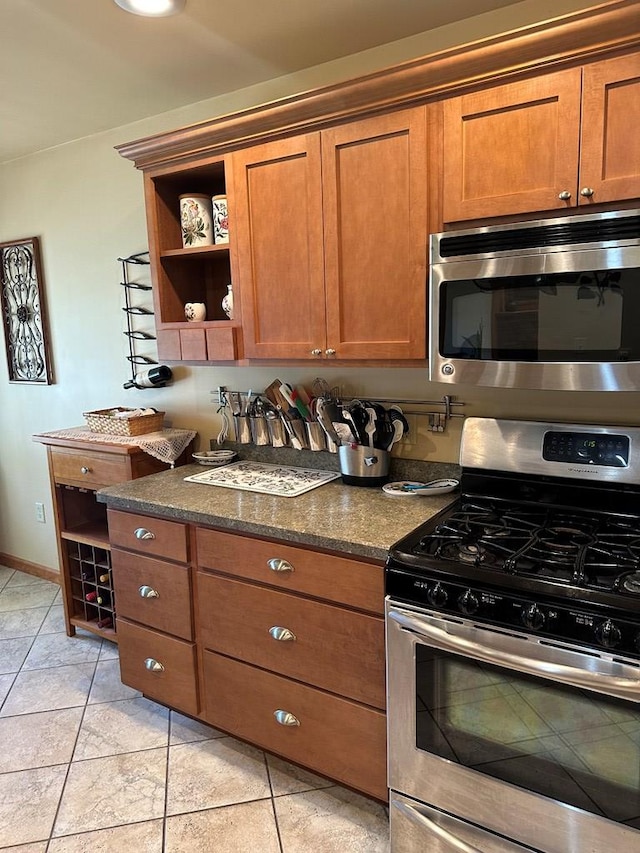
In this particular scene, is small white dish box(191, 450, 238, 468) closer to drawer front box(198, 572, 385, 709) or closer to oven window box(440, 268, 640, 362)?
drawer front box(198, 572, 385, 709)

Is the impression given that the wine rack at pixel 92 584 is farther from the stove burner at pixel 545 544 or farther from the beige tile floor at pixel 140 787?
the stove burner at pixel 545 544

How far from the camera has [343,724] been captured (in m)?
1.75

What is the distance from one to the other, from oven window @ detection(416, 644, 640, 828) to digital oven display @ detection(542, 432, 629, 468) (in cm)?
69

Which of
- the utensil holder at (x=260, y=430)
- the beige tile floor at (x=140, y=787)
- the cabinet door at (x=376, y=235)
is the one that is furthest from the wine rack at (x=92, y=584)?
the cabinet door at (x=376, y=235)

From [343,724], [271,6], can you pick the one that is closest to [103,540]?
[343,724]

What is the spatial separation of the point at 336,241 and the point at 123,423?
1.31 m

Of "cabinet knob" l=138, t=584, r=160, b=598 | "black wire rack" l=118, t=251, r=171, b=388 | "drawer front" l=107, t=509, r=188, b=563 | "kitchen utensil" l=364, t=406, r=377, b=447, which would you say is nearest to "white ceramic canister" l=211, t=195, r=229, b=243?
"black wire rack" l=118, t=251, r=171, b=388

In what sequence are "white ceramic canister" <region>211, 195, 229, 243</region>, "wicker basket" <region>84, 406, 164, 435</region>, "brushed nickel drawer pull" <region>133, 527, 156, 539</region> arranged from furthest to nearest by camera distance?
"wicker basket" <region>84, 406, 164, 435</region> < "white ceramic canister" <region>211, 195, 229, 243</region> < "brushed nickel drawer pull" <region>133, 527, 156, 539</region>

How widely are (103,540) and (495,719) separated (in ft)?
6.37

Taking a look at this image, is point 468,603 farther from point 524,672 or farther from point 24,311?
point 24,311

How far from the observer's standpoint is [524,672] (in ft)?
4.46

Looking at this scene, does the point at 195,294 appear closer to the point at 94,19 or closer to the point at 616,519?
the point at 94,19

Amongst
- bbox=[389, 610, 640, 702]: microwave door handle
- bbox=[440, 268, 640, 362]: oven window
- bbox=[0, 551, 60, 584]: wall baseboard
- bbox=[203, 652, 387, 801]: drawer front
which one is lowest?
bbox=[0, 551, 60, 584]: wall baseboard

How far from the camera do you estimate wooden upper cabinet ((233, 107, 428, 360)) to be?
1.78m
